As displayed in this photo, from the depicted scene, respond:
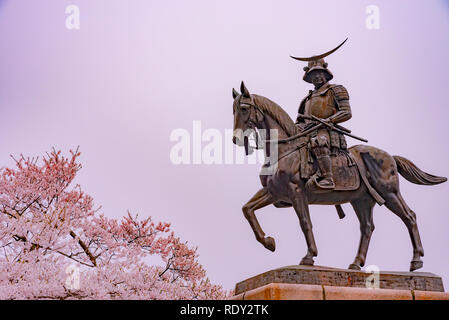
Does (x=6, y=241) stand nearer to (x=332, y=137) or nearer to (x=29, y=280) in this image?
(x=29, y=280)

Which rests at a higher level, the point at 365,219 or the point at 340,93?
the point at 340,93

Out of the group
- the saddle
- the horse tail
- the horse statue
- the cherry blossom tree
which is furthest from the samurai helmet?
the cherry blossom tree

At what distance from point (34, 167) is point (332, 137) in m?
8.50

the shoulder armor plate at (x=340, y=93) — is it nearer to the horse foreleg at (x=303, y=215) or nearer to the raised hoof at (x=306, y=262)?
the horse foreleg at (x=303, y=215)

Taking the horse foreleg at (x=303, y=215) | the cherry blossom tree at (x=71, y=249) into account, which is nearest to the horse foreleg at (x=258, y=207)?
the horse foreleg at (x=303, y=215)

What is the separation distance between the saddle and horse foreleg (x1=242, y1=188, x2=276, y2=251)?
58 centimetres

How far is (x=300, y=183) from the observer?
5.59 meters

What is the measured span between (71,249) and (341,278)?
7655 millimetres

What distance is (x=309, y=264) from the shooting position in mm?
5277

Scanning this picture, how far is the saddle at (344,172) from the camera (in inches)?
223

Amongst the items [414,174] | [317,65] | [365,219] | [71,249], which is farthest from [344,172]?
[71,249]

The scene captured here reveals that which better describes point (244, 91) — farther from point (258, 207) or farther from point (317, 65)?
point (258, 207)

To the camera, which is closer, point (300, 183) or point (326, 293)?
point (326, 293)
